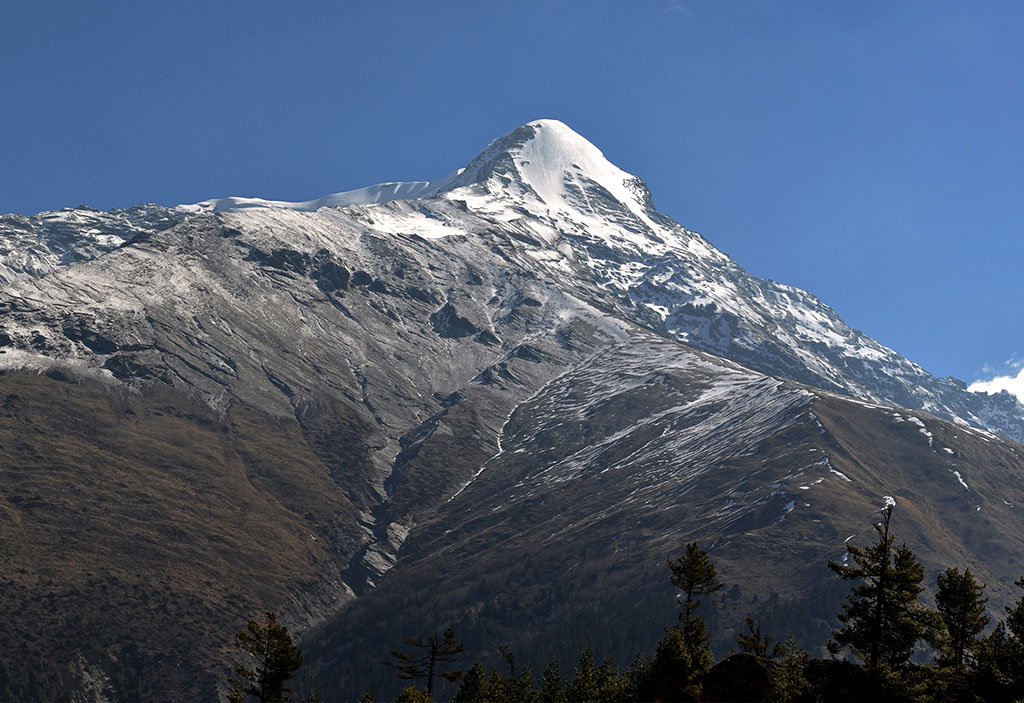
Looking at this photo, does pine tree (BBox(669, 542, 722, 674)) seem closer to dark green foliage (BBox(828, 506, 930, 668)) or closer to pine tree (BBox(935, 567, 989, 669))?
dark green foliage (BBox(828, 506, 930, 668))

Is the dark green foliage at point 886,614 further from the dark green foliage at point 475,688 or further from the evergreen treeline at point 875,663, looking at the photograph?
the dark green foliage at point 475,688

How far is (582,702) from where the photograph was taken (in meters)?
83.1

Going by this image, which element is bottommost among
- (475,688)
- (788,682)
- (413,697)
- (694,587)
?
(788,682)

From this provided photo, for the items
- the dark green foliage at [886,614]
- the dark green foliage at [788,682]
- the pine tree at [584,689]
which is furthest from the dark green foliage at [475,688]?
the dark green foliage at [886,614]

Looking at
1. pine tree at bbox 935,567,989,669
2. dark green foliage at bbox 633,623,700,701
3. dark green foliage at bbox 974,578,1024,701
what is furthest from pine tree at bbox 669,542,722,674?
dark green foliage at bbox 974,578,1024,701

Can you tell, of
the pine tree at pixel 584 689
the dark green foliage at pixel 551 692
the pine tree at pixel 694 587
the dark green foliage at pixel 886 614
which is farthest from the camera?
the dark green foliage at pixel 551 692

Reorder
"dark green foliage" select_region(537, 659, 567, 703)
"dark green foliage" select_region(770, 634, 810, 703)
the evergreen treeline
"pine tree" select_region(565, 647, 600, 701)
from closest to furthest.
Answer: the evergreen treeline < "dark green foliage" select_region(770, 634, 810, 703) < "pine tree" select_region(565, 647, 600, 701) < "dark green foliage" select_region(537, 659, 567, 703)

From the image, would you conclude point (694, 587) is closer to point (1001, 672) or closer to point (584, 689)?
point (584, 689)

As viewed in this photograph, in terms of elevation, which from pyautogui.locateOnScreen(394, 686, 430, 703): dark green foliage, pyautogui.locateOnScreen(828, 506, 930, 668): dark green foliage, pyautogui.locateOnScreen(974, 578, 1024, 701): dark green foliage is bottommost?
pyautogui.locateOnScreen(974, 578, 1024, 701): dark green foliage

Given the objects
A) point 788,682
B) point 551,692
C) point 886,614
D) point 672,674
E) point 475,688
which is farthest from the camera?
point 475,688

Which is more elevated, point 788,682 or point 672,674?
point 672,674

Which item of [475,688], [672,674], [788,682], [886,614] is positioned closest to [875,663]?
[886,614]

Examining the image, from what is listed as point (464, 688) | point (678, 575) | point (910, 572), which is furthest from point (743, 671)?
point (464, 688)

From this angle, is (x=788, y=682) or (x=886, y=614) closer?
(x=886, y=614)
